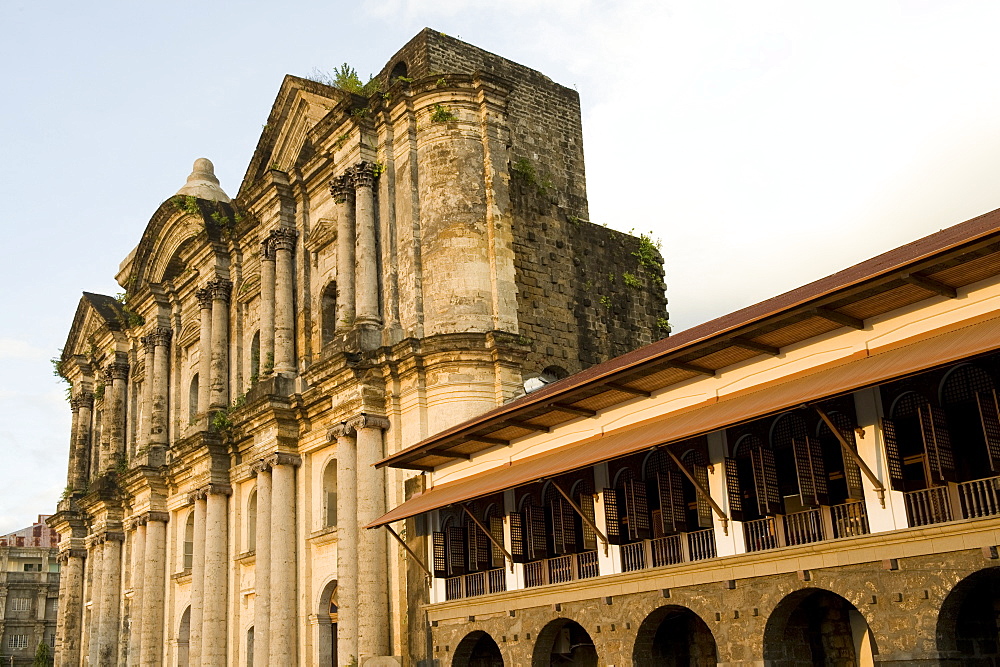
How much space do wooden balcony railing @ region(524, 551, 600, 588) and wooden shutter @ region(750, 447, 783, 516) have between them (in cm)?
398

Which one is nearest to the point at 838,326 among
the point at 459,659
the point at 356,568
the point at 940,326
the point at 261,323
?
the point at 940,326

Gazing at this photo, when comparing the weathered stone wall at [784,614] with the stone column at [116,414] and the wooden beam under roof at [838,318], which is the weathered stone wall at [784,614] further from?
the stone column at [116,414]

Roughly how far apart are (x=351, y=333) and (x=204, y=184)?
1927 centimetres

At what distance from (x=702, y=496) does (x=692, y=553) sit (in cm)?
104

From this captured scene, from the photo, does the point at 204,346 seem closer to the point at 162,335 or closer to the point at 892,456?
the point at 162,335

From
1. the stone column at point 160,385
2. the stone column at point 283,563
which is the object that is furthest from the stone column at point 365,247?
the stone column at point 160,385

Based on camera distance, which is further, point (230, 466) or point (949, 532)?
point (230, 466)

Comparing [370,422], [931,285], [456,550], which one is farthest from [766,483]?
[370,422]

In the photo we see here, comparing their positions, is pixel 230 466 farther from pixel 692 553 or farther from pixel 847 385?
pixel 847 385

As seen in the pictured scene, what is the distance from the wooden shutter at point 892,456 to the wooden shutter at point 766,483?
1.94m

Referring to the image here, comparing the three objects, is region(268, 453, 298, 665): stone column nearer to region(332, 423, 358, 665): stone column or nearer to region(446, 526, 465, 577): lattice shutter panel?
region(332, 423, 358, 665): stone column

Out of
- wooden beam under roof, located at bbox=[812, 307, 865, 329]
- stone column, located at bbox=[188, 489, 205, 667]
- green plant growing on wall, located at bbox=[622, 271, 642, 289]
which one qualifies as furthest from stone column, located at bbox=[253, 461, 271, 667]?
wooden beam under roof, located at bbox=[812, 307, 865, 329]

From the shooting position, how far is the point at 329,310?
32.5 metres

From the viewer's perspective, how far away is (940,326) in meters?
16.3
